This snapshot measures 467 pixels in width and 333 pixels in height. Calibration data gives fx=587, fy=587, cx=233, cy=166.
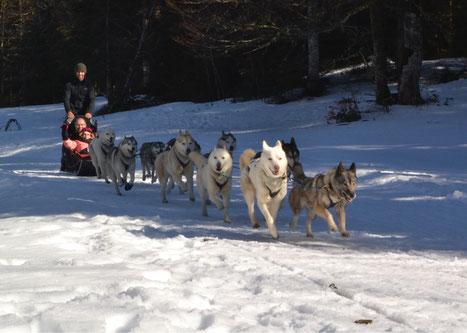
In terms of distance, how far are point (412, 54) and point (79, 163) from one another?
8958mm

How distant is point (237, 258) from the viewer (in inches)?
184

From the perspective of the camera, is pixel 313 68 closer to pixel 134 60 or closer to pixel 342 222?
pixel 134 60

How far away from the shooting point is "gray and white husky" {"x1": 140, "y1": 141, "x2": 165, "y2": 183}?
10.7 metres

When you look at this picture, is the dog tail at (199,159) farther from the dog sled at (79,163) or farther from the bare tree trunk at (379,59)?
the bare tree trunk at (379,59)

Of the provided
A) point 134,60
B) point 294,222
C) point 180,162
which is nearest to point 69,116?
point 180,162

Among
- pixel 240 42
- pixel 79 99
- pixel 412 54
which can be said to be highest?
pixel 240 42

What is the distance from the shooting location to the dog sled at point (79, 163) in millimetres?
11867

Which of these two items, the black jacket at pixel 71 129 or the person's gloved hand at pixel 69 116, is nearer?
the person's gloved hand at pixel 69 116

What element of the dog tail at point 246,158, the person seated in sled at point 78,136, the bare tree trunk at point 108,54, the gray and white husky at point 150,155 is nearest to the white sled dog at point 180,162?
the gray and white husky at point 150,155

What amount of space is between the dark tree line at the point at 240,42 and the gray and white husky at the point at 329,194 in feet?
33.0

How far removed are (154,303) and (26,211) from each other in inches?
192

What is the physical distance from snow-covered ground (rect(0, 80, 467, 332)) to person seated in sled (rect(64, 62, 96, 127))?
154 centimetres

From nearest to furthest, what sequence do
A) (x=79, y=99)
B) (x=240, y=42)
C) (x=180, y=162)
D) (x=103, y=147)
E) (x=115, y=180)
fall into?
1. (x=180, y=162)
2. (x=115, y=180)
3. (x=103, y=147)
4. (x=79, y=99)
5. (x=240, y=42)

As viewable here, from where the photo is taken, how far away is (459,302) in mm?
3525
